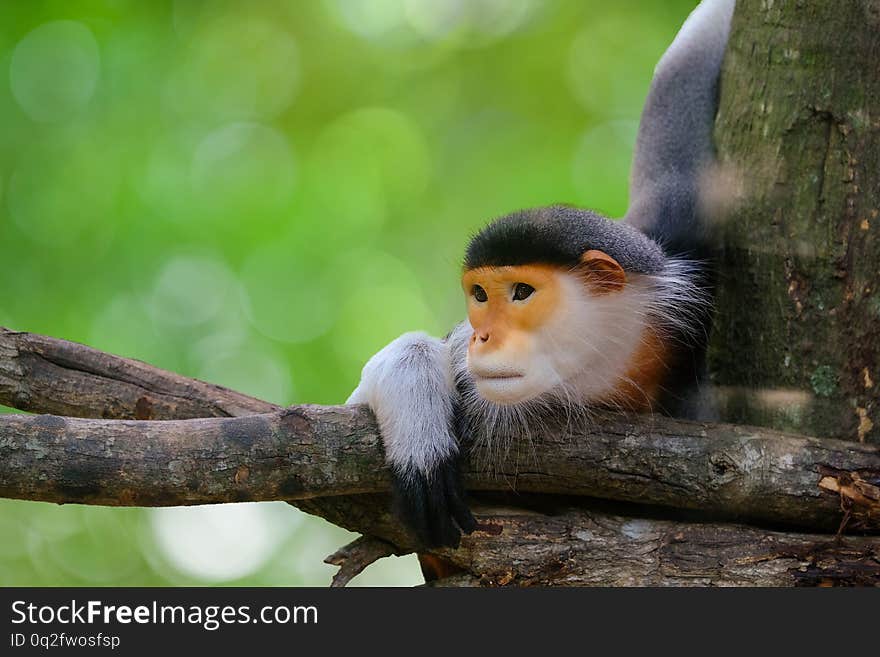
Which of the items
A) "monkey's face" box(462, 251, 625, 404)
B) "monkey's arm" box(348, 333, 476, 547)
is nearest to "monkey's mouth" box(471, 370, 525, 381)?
"monkey's face" box(462, 251, 625, 404)

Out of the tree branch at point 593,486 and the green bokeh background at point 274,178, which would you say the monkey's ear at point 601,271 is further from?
the green bokeh background at point 274,178

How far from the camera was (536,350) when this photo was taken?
279 cm

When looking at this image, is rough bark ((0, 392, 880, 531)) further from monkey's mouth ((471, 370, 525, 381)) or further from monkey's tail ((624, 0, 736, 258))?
monkey's tail ((624, 0, 736, 258))

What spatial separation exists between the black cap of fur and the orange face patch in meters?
0.03

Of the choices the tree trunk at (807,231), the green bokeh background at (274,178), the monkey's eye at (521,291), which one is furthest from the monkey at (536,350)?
the green bokeh background at (274,178)

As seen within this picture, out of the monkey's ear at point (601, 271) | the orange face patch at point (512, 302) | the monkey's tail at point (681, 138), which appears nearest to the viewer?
the orange face patch at point (512, 302)

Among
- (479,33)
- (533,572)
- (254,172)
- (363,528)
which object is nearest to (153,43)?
(254,172)

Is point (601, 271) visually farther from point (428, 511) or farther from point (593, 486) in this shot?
point (428, 511)

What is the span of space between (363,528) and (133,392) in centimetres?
84

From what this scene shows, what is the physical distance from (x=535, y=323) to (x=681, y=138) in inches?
50.3

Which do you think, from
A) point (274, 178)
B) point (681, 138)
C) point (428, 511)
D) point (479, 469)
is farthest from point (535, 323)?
point (274, 178)

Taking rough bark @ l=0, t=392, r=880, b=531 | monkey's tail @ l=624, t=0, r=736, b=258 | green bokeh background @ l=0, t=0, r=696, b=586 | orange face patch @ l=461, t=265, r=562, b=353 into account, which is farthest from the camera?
green bokeh background @ l=0, t=0, r=696, b=586

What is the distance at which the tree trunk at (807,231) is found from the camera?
293 cm

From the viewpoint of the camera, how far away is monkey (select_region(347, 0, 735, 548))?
2764 millimetres
